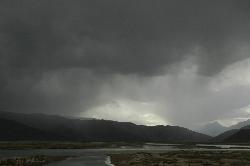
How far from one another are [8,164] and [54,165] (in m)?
10.5

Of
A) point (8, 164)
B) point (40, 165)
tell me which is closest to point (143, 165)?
point (40, 165)

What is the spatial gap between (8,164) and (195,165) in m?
42.5

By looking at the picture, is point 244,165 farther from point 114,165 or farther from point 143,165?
point 114,165

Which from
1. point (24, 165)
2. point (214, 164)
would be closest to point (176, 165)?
point (214, 164)

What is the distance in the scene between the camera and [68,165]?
8975 centimetres

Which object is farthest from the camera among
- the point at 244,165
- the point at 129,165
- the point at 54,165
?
the point at 54,165

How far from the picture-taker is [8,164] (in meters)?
87.2

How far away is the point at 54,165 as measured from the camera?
8956cm

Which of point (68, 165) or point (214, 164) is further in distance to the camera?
point (68, 165)

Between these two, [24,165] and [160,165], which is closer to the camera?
[160,165]

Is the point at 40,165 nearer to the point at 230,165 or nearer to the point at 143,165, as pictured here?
the point at 143,165

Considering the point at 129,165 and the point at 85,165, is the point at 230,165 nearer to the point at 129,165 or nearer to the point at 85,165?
the point at 129,165

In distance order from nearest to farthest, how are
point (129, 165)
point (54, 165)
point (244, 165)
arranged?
point (244, 165) → point (129, 165) → point (54, 165)

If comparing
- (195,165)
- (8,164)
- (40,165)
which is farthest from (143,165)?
(8,164)
